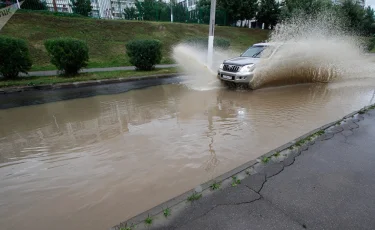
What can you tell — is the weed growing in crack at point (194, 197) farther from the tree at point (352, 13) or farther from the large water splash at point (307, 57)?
the tree at point (352, 13)

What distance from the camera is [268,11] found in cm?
3019

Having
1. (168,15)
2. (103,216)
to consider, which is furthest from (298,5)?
(103,216)

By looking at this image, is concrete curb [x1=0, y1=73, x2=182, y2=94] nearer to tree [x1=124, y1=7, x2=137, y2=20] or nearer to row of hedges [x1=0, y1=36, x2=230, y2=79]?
row of hedges [x1=0, y1=36, x2=230, y2=79]

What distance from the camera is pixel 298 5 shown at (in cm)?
2403

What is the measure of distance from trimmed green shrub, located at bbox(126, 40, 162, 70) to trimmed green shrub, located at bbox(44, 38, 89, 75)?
2.46m

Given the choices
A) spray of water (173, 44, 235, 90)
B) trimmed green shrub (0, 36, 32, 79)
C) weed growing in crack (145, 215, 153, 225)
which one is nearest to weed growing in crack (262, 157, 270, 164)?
weed growing in crack (145, 215, 153, 225)

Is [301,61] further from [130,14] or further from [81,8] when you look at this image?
[130,14]

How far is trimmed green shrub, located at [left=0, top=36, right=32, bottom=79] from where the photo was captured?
8359 mm

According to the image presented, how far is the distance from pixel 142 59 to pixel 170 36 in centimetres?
1006

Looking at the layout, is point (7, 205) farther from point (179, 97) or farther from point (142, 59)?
point (142, 59)

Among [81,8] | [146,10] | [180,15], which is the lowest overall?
[81,8]

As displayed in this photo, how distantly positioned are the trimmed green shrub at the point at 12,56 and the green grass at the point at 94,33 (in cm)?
268

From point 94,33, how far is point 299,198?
18868mm

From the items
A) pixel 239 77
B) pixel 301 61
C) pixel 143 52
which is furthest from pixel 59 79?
pixel 301 61
